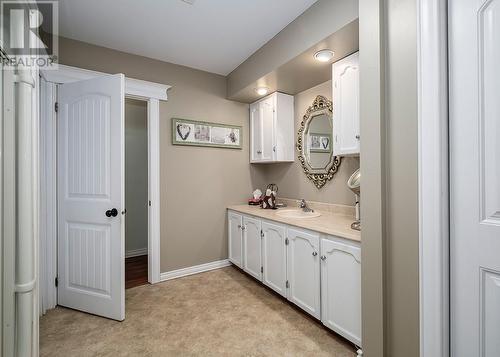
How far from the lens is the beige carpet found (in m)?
1.59

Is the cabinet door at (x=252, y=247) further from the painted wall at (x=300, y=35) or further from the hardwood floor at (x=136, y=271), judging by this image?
the painted wall at (x=300, y=35)

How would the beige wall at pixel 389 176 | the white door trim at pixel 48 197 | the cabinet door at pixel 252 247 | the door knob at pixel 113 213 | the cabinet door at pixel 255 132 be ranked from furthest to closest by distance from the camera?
1. the cabinet door at pixel 255 132
2. the cabinet door at pixel 252 247
3. the white door trim at pixel 48 197
4. the door knob at pixel 113 213
5. the beige wall at pixel 389 176

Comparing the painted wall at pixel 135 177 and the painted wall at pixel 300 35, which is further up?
the painted wall at pixel 300 35

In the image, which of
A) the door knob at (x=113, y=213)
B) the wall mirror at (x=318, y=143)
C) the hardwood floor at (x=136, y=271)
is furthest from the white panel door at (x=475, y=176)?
the hardwood floor at (x=136, y=271)

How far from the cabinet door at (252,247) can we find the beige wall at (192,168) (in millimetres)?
509

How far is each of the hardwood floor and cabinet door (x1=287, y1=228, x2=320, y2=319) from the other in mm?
1722

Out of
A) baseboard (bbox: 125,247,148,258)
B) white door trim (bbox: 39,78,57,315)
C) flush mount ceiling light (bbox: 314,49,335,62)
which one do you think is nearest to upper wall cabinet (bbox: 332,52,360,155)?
flush mount ceiling light (bbox: 314,49,335,62)

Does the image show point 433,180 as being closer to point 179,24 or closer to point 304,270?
point 304,270

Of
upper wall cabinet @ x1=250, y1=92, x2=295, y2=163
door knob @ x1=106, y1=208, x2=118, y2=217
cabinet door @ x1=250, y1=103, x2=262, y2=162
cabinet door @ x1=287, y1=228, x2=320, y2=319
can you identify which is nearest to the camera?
cabinet door @ x1=287, y1=228, x2=320, y2=319

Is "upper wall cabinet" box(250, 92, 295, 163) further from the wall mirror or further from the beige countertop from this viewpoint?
the beige countertop

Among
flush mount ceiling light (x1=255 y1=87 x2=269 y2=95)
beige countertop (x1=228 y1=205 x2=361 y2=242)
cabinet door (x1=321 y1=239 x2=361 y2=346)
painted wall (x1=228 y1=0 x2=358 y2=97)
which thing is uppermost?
painted wall (x1=228 y1=0 x2=358 y2=97)

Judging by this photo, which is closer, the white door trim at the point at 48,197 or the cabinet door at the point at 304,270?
the cabinet door at the point at 304,270

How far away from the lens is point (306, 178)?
2746mm

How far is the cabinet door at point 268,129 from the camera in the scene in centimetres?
285
